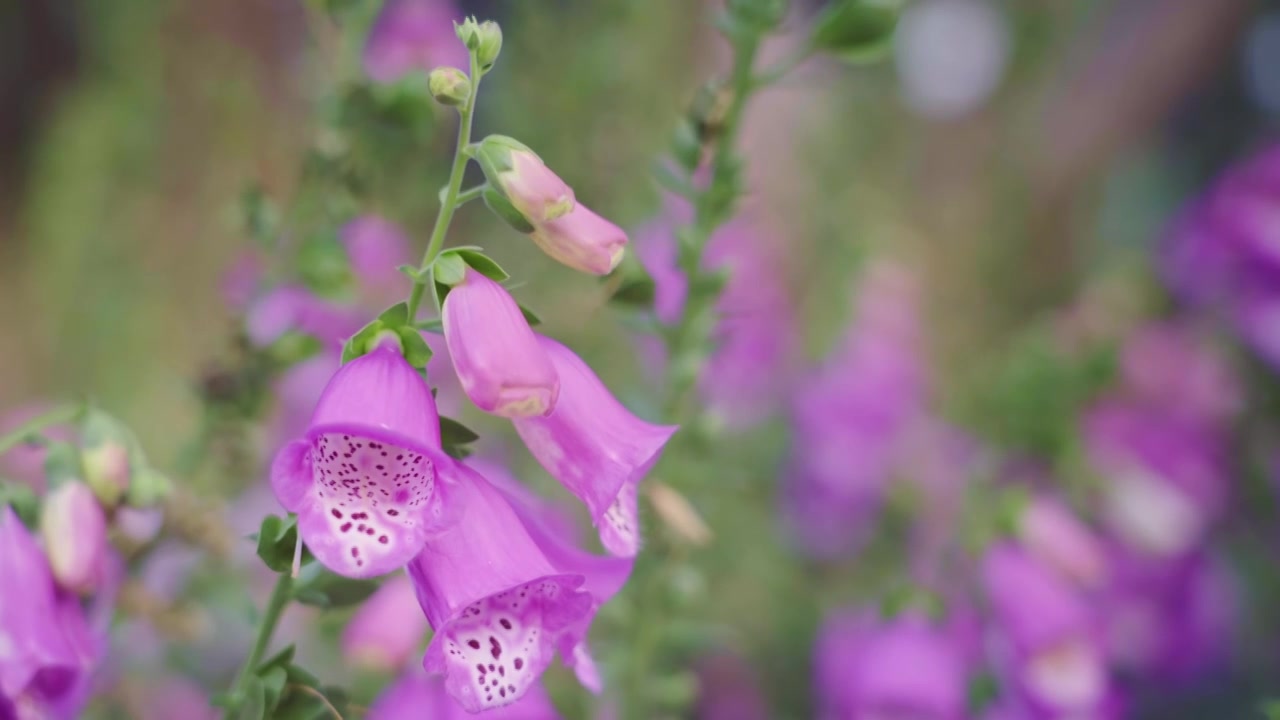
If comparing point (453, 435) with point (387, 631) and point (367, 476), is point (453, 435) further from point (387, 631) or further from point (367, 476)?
point (387, 631)

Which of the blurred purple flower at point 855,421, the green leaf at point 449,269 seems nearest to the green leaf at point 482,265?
the green leaf at point 449,269

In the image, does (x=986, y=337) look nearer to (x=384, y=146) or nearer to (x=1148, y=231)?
(x=1148, y=231)

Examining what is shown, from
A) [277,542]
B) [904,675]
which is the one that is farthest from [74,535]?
[904,675]

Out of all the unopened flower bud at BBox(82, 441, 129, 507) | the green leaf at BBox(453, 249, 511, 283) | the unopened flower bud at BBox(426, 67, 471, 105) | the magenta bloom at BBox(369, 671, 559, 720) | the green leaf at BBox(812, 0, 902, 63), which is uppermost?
the green leaf at BBox(812, 0, 902, 63)

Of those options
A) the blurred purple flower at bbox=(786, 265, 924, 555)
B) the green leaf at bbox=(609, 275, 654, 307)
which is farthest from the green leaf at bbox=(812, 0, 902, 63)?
the blurred purple flower at bbox=(786, 265, 924, 555)

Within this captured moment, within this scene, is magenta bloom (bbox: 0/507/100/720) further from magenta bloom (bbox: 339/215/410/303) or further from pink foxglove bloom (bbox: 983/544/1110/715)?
pink foxglove bloom (bbox: 983/544/1110/715)
